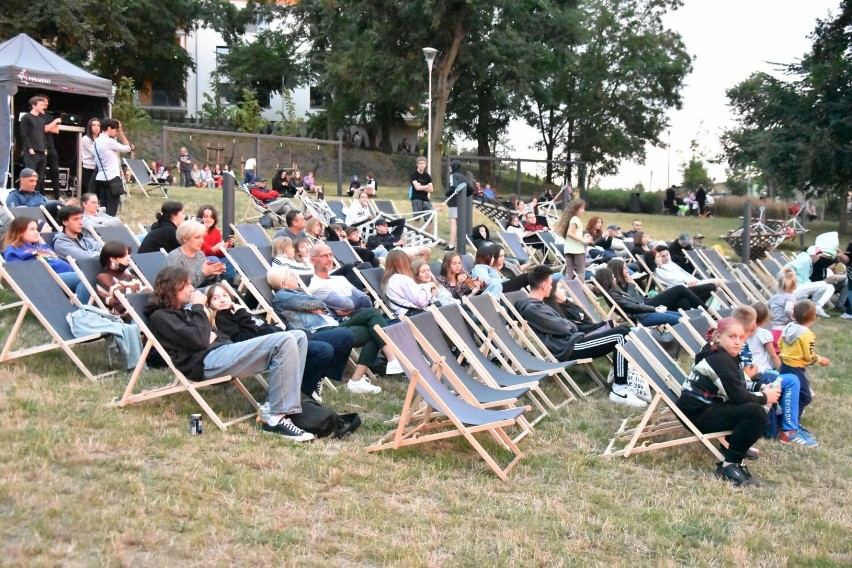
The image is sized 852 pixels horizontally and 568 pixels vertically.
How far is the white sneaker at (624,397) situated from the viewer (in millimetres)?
6797

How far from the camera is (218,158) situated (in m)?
21.8

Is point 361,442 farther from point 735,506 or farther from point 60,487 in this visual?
point 735,506

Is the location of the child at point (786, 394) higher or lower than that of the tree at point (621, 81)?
lower

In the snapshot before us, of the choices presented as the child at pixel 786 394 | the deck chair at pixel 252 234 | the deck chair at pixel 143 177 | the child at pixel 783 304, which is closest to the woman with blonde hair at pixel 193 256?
the deck chair at pixel 252 234

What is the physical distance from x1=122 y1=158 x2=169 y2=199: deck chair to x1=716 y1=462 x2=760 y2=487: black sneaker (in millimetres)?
12462

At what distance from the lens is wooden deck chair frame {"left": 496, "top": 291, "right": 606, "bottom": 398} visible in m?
7.16

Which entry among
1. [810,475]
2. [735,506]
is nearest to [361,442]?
[735,506]

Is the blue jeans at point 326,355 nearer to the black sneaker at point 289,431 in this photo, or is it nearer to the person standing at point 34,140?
the black sneaker at point 289,431

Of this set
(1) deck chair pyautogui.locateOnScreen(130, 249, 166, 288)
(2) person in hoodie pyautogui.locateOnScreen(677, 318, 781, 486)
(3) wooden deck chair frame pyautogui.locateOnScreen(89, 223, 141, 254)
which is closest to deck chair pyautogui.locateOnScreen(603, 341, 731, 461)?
(2) person in hoodie pyautogui.locateOnScreen(677, 318, 781, 486)

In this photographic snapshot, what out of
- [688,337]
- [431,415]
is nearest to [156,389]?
[431,415]

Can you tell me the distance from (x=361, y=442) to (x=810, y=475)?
103 inches

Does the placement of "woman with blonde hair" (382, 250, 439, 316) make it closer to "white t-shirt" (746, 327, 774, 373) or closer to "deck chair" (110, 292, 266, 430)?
"deck chair" (110, 292, 266, 430)

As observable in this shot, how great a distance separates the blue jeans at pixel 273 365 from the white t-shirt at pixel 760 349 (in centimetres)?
326

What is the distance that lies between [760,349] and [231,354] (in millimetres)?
3705
